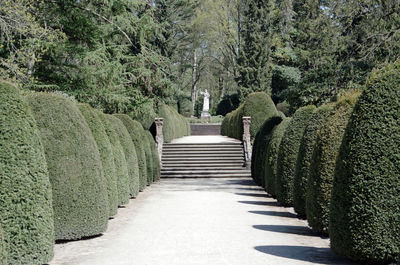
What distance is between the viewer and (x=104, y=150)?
10.1 m

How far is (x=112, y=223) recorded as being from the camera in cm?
1012

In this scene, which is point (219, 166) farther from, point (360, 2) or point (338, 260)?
point (338, 260)

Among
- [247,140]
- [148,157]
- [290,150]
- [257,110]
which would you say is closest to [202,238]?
[290,150]

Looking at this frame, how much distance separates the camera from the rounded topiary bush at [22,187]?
19.2ft

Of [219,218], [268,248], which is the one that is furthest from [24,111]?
[219,218]

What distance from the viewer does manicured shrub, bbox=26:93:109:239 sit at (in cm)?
788

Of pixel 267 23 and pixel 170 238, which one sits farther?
pixel 267 23

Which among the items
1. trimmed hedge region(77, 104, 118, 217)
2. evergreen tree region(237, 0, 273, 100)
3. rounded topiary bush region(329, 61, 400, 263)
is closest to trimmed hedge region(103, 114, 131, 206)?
trimmed hedge region(77, 104, 118, 217)

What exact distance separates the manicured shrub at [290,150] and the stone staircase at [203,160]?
10319 mm

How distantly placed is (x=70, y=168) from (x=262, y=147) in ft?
32.7

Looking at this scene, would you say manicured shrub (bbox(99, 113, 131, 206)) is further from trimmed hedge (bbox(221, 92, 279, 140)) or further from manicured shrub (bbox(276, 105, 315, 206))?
trimmed hedge (bbox(221, 92, 279, 140))

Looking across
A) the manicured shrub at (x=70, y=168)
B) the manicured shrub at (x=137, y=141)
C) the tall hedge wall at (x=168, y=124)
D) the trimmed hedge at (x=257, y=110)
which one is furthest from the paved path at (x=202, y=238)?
the tall hedge wall at (x=168, y=124)

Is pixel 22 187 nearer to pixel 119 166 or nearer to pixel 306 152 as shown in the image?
pixel 306 152

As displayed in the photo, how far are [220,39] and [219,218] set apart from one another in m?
45.1
